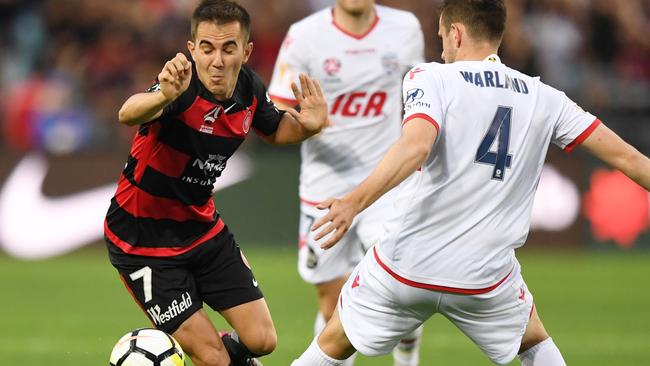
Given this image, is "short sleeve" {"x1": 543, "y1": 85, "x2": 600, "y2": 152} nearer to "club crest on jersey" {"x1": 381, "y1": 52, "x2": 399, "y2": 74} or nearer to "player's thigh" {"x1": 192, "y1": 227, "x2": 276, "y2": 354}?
"player's thigh" {"x1": 192, "y1": 227, "x2": 276, "y2": 354}

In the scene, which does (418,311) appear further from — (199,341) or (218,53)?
(218,53)

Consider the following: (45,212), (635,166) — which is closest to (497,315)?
(635,166)

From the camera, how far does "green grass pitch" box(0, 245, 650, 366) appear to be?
905 centimetres

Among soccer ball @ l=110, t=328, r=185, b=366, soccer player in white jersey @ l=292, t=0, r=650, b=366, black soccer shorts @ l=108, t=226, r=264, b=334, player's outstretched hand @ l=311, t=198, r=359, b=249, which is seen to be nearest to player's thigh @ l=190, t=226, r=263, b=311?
black soccer shorts @ l=108, t=226, r=264, b=334

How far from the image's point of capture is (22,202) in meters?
13.4

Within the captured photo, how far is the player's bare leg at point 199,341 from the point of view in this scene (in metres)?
6.27

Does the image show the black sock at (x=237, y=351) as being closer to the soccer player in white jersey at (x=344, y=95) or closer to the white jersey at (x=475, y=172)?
the soccer player in white jersey at (x=344, y=95)

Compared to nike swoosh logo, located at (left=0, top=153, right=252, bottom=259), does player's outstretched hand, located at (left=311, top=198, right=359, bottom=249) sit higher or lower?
higher

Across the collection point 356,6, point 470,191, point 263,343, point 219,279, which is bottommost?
point 263,343

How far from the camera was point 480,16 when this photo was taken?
5449 mm

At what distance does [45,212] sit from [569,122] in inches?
359

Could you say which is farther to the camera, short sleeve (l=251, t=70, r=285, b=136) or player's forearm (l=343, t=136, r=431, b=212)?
short sleeve (l=251, t=70, r=285, b=136)

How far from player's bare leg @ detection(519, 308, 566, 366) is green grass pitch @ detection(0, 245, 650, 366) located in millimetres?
2855

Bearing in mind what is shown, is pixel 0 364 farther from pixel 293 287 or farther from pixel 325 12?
pixel 293 287
